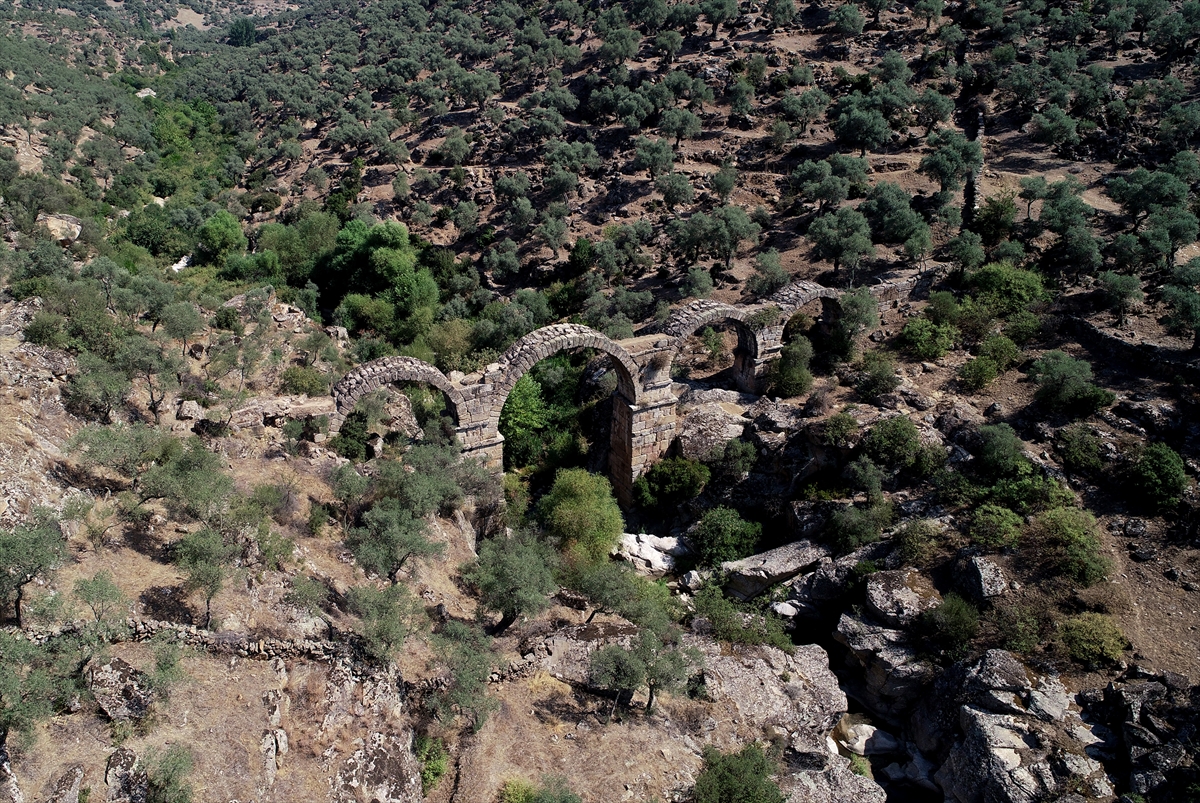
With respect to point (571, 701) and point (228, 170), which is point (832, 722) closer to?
point (571, 701)

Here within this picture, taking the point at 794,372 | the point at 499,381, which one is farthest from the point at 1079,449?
the point at 499,381

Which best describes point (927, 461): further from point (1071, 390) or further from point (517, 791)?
point (517, 791)

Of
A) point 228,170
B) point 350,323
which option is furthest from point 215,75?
point 350,323

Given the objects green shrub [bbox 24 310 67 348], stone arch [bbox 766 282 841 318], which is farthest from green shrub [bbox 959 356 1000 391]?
green shrub [bbox 24 310 67 348]

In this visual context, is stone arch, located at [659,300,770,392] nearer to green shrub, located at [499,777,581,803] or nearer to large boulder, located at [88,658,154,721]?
green shrub, located at [499,777,581,803]

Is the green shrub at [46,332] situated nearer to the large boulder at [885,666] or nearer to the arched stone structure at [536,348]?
the arched stone structure at [536,348]

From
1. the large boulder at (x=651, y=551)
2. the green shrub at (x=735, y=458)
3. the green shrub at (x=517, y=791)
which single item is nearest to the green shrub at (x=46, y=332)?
the large boulder at (x=651, y=551)
